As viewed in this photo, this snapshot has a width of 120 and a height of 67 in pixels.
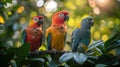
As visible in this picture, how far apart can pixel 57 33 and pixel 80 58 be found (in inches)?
52.8

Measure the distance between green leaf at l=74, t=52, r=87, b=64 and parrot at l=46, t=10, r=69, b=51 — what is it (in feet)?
3.80

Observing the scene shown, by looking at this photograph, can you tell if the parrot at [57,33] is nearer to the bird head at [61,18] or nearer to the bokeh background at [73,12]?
the bird head at [61,18]

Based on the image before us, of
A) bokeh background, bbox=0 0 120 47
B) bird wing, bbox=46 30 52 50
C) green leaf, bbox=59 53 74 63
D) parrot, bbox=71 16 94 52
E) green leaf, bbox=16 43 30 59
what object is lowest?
bokeh background, bbox=0 0 120 47

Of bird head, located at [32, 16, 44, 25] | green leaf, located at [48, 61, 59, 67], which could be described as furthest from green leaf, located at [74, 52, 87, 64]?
bird head, located at [32, 16, 44, 25]

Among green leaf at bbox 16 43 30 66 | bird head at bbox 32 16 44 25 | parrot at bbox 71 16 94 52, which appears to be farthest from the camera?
bird head at bbox 32 16 44 25

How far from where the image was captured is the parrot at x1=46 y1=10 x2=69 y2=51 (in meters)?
3.56

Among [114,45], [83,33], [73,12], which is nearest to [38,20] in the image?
[83,33]

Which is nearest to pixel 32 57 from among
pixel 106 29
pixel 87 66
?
pixel 87 66

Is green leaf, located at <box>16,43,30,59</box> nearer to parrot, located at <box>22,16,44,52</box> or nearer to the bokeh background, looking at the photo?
parrot, located at <box>22,16,44,52</box>

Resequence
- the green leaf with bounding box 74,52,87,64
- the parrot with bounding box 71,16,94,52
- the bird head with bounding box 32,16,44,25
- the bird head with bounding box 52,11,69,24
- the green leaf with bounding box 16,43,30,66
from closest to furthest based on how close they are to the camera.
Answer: the green leaf with bounding box 74,52,87,64
the green leaf with bounding box 16,43,30,66
the parrot with bounding box 71,16,94,52
the bird head with bounding box 32,16,44,25
the bird head with bounding box 52,11,69,24

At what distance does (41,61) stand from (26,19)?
11.0 feet

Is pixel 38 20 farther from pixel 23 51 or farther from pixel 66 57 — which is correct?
pixel 66 57

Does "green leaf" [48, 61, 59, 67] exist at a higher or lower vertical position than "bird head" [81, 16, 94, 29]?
lower

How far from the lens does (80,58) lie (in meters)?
2.28
